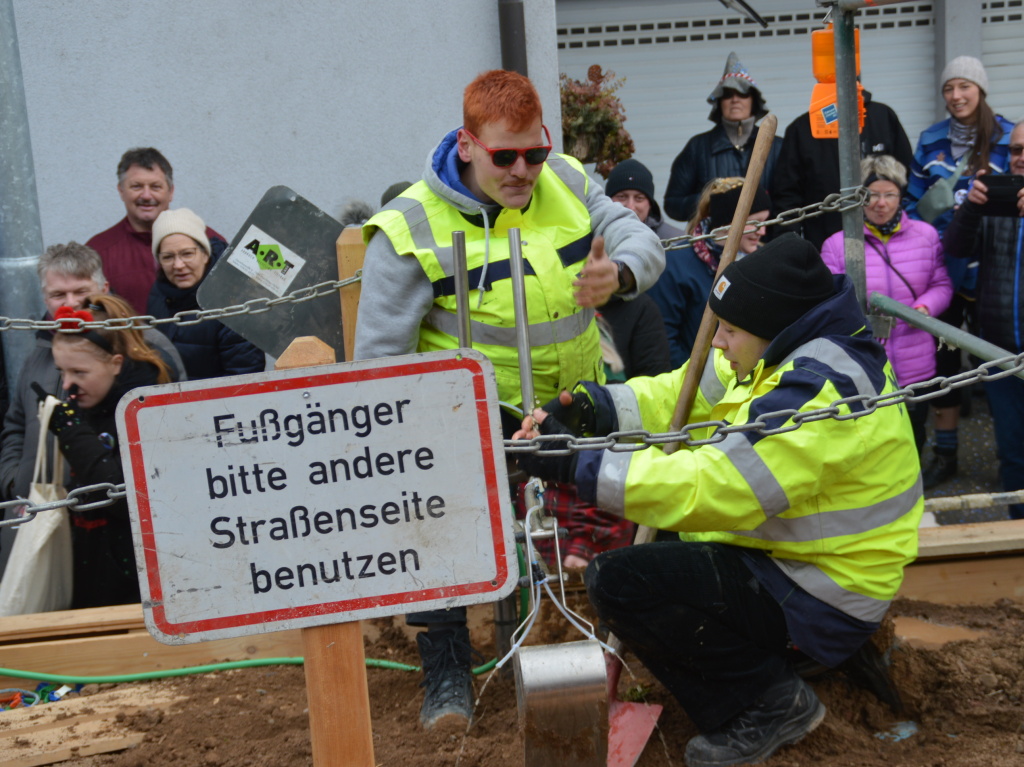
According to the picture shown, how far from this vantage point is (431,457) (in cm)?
223

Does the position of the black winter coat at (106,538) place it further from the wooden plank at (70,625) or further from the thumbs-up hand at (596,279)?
the thumbs-up hand at (596,279)

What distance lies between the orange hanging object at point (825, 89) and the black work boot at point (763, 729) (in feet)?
6.53

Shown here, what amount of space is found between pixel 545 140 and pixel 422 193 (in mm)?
407

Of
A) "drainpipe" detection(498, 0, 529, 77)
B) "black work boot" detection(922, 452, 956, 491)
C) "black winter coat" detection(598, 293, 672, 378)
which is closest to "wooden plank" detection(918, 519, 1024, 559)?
"black winter coat" detection(598, 293, 672, 378)

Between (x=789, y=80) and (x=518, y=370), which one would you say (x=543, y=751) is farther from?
(x=789, y=80)

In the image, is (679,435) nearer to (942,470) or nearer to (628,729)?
(628,729)

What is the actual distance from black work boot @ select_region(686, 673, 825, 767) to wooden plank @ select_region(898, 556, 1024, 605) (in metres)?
1.11

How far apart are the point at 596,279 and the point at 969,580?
1.92m

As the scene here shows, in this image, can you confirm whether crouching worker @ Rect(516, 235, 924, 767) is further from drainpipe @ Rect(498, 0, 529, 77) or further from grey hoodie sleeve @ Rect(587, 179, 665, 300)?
drainpipe @ Rect(498, 0, 529, 77)

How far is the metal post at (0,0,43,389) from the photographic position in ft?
16.4

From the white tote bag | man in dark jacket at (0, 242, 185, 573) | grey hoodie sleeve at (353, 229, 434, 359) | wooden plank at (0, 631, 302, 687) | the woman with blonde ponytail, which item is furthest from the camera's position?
man in dark jacket at (0, 242, 185, 573)

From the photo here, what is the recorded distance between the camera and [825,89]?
13.7 feet

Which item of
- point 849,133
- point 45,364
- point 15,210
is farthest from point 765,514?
point 15,210

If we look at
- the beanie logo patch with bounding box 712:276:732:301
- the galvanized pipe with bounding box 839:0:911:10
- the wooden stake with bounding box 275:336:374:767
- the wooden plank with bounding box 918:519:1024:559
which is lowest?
the wooden plank with bounding box 918:519:1024:559
